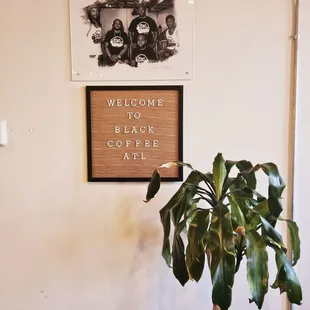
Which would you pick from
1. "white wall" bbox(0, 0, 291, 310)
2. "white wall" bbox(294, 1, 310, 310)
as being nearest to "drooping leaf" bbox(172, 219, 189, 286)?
"white wall" bbox(0, 0, 291, 310)

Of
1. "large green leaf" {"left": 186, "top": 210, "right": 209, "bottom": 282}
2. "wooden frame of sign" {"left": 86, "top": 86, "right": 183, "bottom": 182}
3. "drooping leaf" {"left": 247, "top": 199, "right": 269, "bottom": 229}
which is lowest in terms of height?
"large green leaf" {"left": 186, "top": 210, "right": 209, "bottom": 282}

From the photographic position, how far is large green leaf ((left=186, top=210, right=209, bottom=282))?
1.09m

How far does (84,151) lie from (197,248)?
0.79 m

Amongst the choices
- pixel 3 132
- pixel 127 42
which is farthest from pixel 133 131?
pixel 3 132

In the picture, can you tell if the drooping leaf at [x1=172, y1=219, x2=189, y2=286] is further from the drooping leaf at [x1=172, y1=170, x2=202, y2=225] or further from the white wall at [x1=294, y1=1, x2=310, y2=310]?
the white wall at [x1=294, y1=1, x2=310, y2=310]

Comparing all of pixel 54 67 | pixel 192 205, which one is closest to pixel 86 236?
pixel 192 205

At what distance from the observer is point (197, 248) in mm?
1086

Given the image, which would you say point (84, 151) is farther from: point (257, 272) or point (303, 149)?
point (303, 149)

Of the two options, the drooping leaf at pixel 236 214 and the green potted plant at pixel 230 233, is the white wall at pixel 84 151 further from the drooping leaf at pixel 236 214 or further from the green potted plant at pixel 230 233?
the drooping leaf at pixel 236 214

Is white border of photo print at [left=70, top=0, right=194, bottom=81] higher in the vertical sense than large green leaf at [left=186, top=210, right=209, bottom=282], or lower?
higher

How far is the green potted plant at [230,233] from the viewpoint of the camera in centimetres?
103

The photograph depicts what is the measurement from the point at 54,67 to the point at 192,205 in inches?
38.5

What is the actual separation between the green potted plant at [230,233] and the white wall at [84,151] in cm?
35

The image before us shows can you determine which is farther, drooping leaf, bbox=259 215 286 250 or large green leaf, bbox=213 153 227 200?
large green leaf, bbox=213 153 227 200
